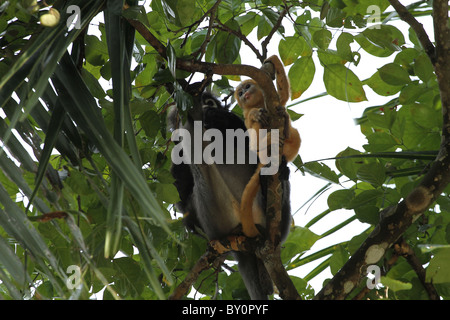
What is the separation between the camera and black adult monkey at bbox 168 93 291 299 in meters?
2.54

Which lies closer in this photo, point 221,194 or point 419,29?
point 419,29

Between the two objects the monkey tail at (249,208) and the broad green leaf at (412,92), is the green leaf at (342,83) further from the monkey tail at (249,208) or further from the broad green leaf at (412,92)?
the monkey tail at (249,208)

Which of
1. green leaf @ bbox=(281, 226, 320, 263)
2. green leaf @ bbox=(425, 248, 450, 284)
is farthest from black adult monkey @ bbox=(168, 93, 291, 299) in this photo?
green leaf @ bbox=(425, 248, 450, 284)

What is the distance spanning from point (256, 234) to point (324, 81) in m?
0.90

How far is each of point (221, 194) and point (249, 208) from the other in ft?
0.84

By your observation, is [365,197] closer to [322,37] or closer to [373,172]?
[373,172]

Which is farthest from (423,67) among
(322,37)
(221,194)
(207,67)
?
(221,194)

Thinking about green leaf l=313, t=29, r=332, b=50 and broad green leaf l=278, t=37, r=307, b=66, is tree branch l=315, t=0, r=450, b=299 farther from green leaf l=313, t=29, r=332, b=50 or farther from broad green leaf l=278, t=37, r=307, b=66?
broad green leaf l=278, t=37, r=307, b=66

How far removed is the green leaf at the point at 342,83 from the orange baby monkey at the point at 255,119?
192mm

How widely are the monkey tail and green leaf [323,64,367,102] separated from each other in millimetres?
517

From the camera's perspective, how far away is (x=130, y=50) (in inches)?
59.2

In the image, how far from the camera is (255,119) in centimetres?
227

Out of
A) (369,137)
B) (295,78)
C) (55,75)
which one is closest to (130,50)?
(55,75)

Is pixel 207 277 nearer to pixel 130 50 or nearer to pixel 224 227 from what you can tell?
pixel 224 227
